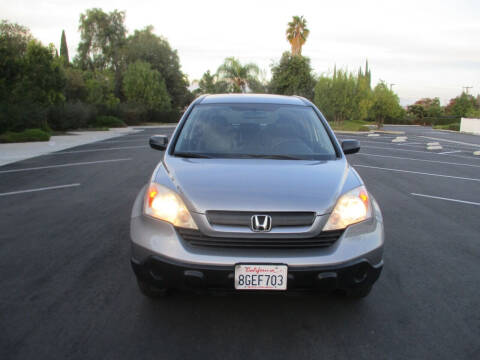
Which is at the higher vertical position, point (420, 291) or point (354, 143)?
point (354, 143)

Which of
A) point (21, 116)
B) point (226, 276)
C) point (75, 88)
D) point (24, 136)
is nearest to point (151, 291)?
point (226, 276)

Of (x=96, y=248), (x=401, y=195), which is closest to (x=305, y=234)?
(x=96, y=248)

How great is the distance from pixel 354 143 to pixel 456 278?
1612 millimetres

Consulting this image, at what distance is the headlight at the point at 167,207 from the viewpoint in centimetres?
293

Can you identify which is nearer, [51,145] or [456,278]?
[456,278]

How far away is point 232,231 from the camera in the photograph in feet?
9.31

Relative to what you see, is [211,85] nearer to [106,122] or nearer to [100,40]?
[100,40]

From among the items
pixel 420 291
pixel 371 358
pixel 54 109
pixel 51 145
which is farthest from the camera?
pixel 54 109

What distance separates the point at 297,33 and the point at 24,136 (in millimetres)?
42071

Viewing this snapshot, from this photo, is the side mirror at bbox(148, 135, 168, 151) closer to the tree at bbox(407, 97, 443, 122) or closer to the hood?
the hood

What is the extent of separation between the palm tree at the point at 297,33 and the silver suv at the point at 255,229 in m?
53.1

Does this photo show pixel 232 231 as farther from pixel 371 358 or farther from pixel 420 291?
pixel 420 291

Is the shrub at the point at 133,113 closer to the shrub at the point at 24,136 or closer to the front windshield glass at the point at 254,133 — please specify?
the shrub at the point at 24,136

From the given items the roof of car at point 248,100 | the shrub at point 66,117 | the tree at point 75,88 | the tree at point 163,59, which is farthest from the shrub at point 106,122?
the roof of car at point 248,100
